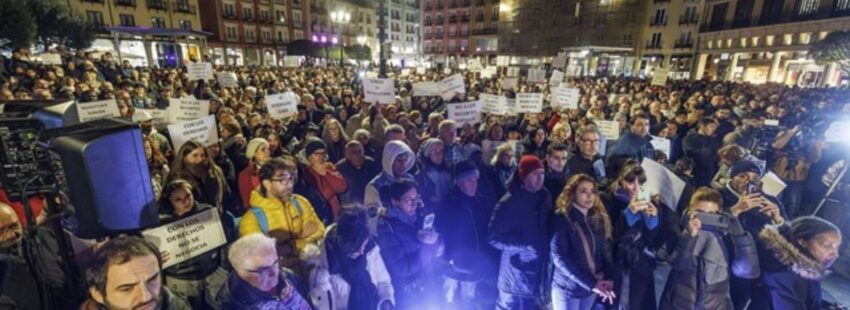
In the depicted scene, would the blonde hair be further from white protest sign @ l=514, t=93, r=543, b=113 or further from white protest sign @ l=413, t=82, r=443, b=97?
white protest sign @ l=413, t=82, r=443, b=97

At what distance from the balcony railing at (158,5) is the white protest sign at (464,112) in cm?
4830

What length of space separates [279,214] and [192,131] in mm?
2251

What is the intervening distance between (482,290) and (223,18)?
55.4 metres

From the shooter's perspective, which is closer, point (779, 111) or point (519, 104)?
point (519, 104)

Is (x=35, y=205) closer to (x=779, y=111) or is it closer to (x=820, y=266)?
(x=820, y=266)

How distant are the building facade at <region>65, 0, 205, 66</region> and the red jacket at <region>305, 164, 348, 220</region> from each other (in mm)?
36987

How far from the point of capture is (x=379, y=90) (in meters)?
7.73

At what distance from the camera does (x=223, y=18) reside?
50.3 m

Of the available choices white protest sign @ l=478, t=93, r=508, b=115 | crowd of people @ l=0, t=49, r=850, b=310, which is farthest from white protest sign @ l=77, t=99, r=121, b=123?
white protest sign @ l=478, t=93, r=508, b=115

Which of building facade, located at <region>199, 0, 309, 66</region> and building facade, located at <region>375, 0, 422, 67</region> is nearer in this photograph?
building facade, located at <region>199, 0, 309, 66</region>

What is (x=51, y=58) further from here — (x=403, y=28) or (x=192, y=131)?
(x=403, y=28)

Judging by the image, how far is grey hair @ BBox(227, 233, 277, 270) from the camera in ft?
7.38

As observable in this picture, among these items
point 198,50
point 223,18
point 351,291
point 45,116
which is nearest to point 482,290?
point 351,291

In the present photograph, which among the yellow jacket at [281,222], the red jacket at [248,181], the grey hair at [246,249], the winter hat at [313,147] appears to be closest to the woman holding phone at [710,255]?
the yellow jacket at [281,222]
